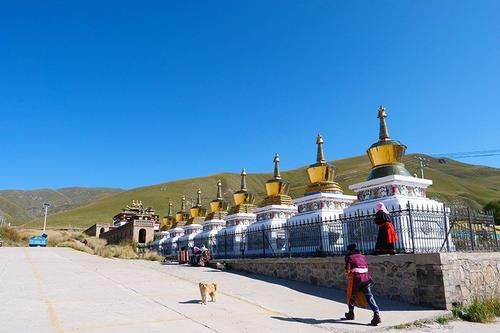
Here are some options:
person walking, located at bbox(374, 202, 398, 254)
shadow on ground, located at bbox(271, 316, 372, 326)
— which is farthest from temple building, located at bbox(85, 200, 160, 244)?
shadow on ground, located at bbox(271, 316, 372, 326)

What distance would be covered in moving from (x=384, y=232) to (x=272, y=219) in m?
9.18

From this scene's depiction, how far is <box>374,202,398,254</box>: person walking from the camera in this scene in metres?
10.6

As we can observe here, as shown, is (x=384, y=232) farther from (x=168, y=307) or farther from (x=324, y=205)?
(x=324, y=205)

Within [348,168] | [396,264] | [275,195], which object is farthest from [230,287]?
[348,168]

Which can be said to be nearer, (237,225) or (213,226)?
(237,225)

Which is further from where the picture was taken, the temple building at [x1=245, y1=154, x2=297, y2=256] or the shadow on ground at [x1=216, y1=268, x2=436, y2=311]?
the temple building at [x1=245, y1=154, x2=297, y2=256]

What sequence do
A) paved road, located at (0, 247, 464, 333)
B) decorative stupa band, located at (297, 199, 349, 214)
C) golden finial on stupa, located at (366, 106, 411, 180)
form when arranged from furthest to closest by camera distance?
decorative stupa band, located at (297, 199, 349, 214)
golden finial on stupa, located at (366, 106, 411, 180)
paved road, located at (0, 247, 464, 333)

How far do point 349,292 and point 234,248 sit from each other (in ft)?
42.5

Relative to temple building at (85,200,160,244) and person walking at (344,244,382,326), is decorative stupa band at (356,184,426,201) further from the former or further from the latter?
temple building at (85,200,160,244)

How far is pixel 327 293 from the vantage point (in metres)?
11.9

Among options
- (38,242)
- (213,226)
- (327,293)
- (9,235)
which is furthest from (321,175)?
(9,235)

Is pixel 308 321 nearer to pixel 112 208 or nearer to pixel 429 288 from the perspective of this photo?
pixel 429 288

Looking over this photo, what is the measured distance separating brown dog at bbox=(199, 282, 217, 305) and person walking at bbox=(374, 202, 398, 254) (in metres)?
4.38

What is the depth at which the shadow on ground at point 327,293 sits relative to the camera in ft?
33.2
